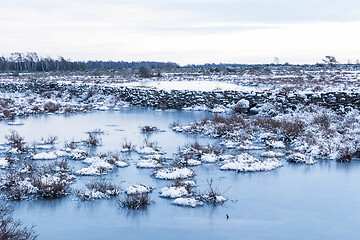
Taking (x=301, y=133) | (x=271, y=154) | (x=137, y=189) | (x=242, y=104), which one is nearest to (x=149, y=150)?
(x=271, y=154)

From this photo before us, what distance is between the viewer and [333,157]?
46.5 ft

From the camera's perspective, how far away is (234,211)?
9.27 m

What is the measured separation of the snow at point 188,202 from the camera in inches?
373

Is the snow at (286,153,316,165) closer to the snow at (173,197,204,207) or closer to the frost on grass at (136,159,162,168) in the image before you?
A: the frost on grass at (136,159,162,168)

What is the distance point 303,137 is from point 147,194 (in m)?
9.13

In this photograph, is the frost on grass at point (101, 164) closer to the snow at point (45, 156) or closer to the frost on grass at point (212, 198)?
the snow at point (45, 156)

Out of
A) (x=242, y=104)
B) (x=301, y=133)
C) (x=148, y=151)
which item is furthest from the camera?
(x=242, y=104)

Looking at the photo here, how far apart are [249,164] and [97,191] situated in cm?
509

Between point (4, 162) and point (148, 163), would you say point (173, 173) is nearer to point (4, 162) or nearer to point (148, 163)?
point (148, 163)

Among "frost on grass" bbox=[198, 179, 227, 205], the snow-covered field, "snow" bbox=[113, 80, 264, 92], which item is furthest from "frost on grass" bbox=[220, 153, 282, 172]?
"snow" bbox=[113, 80, 264, 92]

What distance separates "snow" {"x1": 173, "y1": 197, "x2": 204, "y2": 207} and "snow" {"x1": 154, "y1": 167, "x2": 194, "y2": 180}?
1.97 metres

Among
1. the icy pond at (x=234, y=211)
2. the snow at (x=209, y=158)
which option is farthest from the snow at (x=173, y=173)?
Result: the snow at (x=209, y=158)

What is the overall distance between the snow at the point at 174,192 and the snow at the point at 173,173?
1.30 metres

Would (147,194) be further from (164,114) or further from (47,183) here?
(164,114)
